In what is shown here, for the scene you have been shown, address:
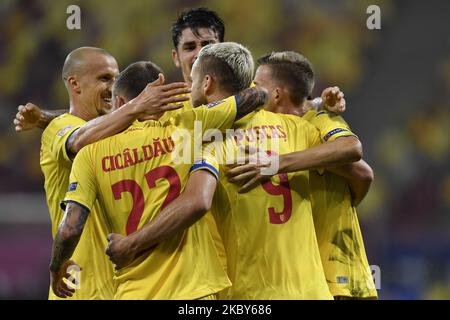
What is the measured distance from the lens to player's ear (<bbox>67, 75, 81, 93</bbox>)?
471cm

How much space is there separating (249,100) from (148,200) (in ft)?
2.33

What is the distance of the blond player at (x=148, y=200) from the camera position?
10.9 ft

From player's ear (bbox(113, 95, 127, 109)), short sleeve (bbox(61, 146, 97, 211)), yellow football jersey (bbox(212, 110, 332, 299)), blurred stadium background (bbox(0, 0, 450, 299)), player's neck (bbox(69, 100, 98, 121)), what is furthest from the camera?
blurred stadium background (bbox(0, 0, 450, 299))

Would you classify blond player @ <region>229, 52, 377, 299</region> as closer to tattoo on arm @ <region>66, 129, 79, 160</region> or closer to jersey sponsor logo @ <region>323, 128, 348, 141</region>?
jersey sponsor logo @ <region>323, 128, 348, 141</region>

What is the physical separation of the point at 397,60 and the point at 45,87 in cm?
531

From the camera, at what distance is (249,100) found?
3596mm

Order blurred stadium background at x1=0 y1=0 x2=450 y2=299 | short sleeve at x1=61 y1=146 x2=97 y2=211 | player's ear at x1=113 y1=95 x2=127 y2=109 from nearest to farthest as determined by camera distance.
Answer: short sleeve at x1=61 y1=146 x2=97 y2=211 < player's ear at x1=113 y1=95 x2=127 y2=109 < blurred stadium background at x1=0 y1=0 x2=450 y2=299

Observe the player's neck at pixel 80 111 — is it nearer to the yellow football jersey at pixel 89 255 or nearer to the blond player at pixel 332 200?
the yellow football jersey at pixel 89 255

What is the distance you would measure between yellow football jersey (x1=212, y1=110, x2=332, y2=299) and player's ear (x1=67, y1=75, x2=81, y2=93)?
1.46 metres

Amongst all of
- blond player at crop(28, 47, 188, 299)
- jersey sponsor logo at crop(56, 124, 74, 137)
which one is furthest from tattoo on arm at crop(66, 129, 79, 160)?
jersey sponsor logo at crop(56, 124, 74, 137)

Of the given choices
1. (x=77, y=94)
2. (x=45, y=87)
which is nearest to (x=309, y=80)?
(x=77, y=94)

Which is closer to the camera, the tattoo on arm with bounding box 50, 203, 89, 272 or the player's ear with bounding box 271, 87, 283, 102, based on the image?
the tattoo on arm with bounding box 50, 203, 89, 272

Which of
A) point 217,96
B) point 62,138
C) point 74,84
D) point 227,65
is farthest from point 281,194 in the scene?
point 74,84

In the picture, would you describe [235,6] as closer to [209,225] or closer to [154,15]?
[154,15]
